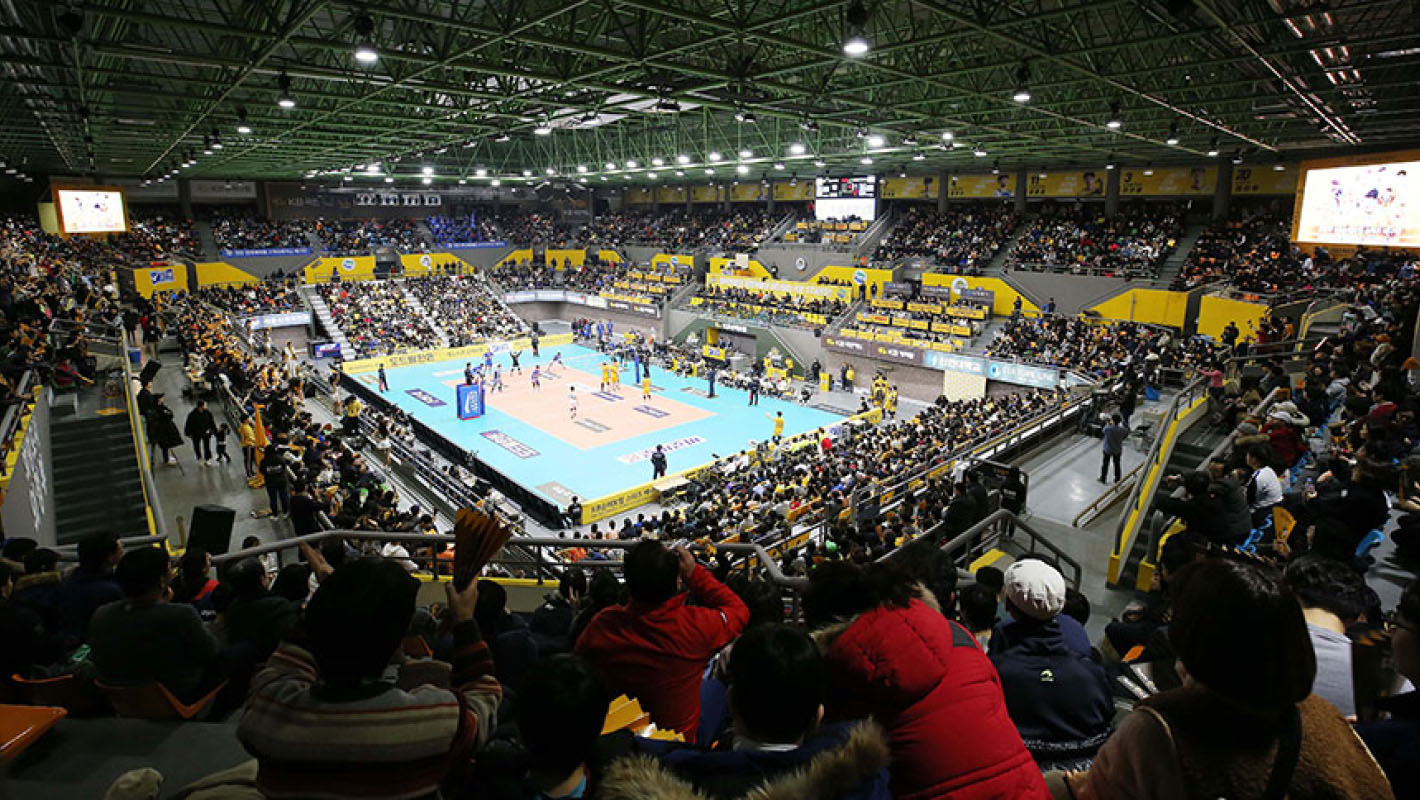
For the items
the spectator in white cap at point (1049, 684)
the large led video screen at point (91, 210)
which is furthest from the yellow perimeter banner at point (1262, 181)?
the large led video screen at point (91, 210)

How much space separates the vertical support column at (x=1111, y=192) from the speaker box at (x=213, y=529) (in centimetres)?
3952

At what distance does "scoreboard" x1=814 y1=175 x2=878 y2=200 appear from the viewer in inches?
1449

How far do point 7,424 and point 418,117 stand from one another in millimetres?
17225

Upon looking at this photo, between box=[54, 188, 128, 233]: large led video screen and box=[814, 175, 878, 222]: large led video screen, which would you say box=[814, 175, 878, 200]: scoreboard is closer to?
box=[814, 175, 878, 222]: large led video screen

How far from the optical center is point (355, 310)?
139ft

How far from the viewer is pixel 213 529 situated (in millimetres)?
7520

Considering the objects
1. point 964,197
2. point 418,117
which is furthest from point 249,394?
point 964,197

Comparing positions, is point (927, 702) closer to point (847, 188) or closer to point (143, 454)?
point (143, 454)

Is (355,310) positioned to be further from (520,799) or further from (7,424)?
(520,799)

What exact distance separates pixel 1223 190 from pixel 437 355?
131ft

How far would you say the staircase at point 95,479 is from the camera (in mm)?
10953

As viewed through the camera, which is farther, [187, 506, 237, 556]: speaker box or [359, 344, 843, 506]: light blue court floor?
[359, 344, 843, 506]: light blue court floor

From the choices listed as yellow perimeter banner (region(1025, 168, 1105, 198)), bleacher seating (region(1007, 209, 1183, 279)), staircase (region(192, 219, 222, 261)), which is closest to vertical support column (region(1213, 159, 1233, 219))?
bleacher seating (region(1007, 209, 1183, 279))

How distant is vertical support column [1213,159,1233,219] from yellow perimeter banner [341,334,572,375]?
35615 mm
